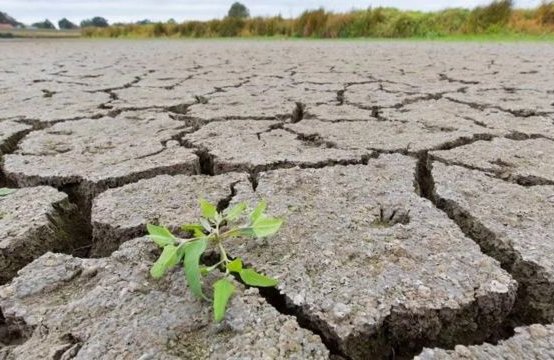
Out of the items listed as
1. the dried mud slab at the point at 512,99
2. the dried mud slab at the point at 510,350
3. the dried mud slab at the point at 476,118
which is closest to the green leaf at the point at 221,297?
the dried mud slab at the point at 510,350

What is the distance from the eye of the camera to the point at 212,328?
0.71m

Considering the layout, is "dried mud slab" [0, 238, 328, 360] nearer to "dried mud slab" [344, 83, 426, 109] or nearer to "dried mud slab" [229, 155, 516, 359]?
"dried mud slab" [229, 155, 516, 359]

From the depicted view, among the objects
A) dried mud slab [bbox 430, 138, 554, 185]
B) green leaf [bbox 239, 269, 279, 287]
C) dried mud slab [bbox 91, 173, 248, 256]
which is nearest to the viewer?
green leaf [bbox 239, 269, 279, 287]

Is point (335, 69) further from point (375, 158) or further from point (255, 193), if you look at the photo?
point (255, 193)

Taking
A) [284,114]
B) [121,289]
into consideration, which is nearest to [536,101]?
[284,114]

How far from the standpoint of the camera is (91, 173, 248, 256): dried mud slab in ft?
3.44

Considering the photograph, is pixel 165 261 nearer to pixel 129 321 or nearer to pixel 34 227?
pixel 129 321

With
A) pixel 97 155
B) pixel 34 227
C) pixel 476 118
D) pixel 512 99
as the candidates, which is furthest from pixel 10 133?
pixel 512 99

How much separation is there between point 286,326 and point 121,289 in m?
0.30

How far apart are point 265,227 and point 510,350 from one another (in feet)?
1.38

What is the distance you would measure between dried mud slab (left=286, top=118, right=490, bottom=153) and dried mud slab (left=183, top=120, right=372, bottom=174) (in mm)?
65

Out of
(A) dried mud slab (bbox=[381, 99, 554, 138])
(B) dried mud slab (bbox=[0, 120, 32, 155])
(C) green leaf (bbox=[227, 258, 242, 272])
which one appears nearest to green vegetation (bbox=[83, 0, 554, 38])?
(A) dried mud slab (bbox=[381, 99, 554, 138])

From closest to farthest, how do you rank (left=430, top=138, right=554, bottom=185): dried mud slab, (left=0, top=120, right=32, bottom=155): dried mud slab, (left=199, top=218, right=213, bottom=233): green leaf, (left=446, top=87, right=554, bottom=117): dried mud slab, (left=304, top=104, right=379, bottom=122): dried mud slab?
(left=199, top=218, right=213, bottom=233): green leaf < (left=430, top=138, right=554, bottom=185): dried mud slab < (left=0, top=120, right=32, bottom=155): dried mud slab < (left=304, top=104, right=379, bottom=122): dried mud slab < (left=446, top=87, right=554, bottom=117): dried mud slab

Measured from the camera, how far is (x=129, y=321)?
0.74 meters
